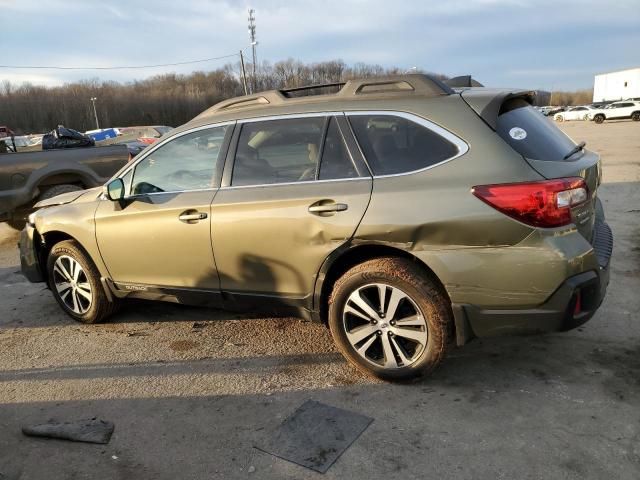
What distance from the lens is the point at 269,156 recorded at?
3.55 meters

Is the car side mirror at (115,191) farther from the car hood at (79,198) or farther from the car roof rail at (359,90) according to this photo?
the car roof rail at (359,90)

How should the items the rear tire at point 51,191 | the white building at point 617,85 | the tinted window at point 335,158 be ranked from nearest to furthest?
1. the tinted window at point 335,158
2. the rear tire at point 51,191
3. the white building at point 617,85

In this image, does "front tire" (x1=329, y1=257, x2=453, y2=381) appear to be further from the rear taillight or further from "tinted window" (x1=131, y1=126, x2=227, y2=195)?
"tinted window" (x1=131, y1=126, x2=227, y2=195)

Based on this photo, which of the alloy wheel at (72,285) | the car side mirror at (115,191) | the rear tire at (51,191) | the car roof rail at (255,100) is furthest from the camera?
the rear tire at (51,191)

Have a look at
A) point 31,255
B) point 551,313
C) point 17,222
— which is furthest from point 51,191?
point 551,313

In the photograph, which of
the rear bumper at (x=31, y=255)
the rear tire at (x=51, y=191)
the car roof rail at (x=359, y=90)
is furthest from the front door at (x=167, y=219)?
the rear tire at (x=51, y=191)

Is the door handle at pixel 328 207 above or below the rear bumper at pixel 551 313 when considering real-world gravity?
above

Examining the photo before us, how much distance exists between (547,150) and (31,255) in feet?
14.5

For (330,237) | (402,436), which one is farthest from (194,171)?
(402,436)

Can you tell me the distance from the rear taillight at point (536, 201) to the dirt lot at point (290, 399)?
1.09m

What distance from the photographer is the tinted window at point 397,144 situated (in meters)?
3.01

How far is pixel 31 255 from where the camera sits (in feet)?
15.8

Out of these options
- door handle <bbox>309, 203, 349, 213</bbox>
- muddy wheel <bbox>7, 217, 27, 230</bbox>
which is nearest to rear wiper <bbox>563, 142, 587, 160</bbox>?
door handle <bbox>309, 203, 349, 213</bbox>

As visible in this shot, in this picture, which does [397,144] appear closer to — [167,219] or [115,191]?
[167,219]
